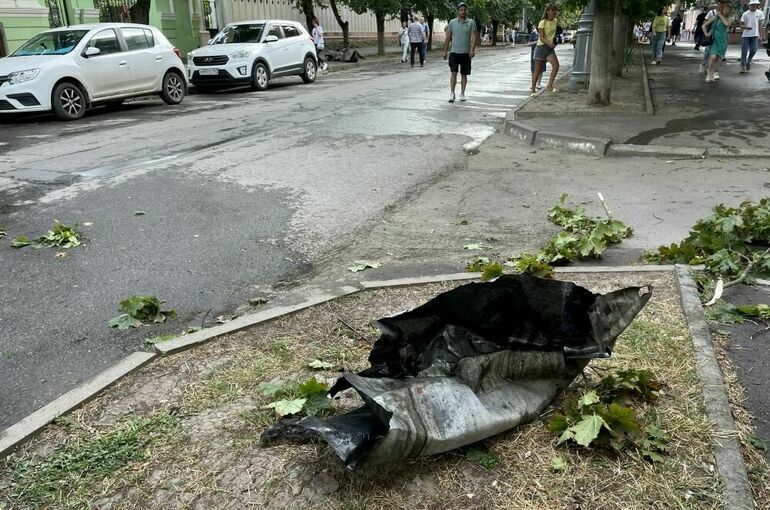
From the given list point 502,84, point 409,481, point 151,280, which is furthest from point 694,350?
point 502,84

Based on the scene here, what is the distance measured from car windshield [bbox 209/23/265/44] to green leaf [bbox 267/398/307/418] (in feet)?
56.0

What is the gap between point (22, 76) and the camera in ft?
38.8

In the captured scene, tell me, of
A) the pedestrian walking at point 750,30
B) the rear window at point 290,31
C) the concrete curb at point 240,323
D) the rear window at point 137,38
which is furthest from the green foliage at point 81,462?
the pedestrian walking at point 750,30

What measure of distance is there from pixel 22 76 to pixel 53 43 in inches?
62.3

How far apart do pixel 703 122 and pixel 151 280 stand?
9631 mm

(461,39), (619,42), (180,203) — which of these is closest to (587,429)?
(180,203)

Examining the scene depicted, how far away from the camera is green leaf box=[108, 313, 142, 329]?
405cm

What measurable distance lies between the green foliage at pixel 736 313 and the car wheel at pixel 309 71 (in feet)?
57.9

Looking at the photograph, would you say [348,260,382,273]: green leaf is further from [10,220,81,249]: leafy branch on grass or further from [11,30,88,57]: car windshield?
[11,30,88,57]: car windshield

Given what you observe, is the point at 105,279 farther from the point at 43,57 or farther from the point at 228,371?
the point at 43,57

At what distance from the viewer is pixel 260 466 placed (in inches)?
101

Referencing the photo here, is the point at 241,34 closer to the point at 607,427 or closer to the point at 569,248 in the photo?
the point at 569,248

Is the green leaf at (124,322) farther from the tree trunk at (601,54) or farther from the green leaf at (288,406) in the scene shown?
the tree trunk at (601,54)

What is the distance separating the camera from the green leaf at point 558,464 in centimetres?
247
